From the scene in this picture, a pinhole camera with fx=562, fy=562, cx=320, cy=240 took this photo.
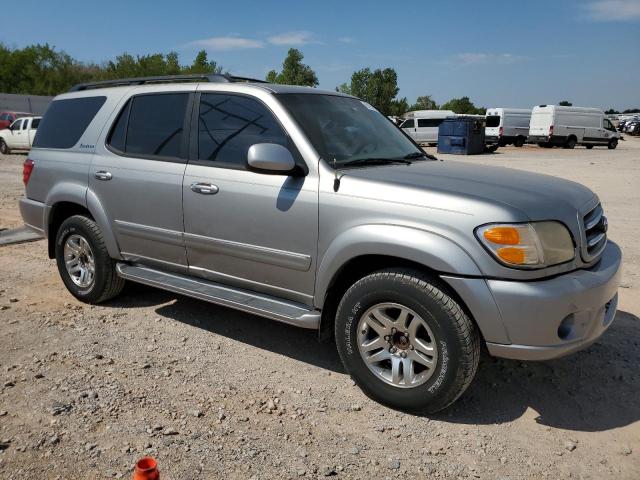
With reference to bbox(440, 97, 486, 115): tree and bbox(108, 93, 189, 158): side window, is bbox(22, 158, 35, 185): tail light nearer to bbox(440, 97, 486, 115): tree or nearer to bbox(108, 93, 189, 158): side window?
bbox(108, 93, 189, 158): side window

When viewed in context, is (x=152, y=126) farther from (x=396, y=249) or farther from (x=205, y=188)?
(x=396, y=249)

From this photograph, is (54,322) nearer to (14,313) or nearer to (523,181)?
(14,313)

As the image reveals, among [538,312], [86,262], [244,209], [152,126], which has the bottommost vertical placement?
[86,262]

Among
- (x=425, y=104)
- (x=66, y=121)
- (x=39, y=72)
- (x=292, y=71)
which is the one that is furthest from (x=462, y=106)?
(x=66, y=121)

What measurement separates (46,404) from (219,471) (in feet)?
4.18

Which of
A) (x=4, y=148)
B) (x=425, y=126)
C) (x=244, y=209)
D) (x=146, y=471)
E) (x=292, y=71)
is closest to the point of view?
(x=146, y=471)

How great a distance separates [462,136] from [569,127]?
9778mm

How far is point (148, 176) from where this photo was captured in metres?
4.29

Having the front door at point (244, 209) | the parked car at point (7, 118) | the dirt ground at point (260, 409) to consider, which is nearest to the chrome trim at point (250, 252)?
the front door at point (244, 209)

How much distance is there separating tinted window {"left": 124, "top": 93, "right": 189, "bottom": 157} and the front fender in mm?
1596

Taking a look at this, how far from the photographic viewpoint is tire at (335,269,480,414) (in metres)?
3.00

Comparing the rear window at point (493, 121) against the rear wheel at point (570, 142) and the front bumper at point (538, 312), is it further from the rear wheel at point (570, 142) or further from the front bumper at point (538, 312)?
the front bumper at point (538, 312)

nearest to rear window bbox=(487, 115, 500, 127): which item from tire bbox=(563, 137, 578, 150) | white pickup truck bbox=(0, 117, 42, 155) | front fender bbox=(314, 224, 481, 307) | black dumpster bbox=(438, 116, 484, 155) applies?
tire bbox=(563, 137, 578, 150)

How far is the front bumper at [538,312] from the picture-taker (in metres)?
2.83
